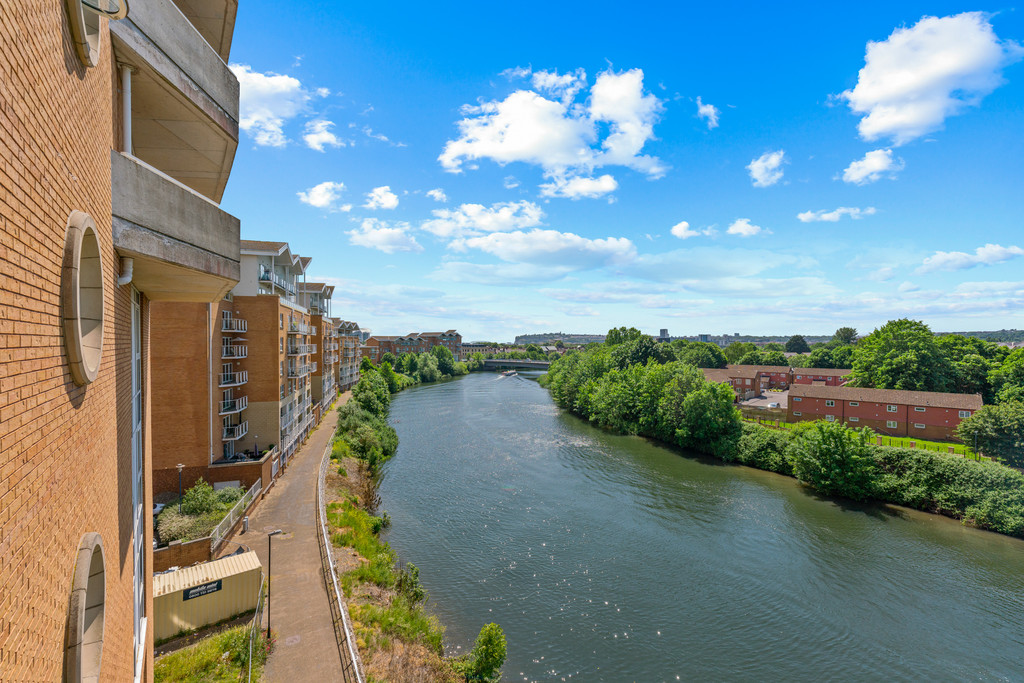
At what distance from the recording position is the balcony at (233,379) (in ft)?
77.1

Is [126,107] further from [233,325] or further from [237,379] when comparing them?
[237,379]

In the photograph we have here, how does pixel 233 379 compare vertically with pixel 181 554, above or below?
above

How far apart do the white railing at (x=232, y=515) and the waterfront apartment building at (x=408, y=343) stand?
75.6 m

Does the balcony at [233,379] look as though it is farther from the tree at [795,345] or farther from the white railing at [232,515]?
the tree at [795,345]

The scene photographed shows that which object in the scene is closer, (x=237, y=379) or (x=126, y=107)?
(x=126, y=107)

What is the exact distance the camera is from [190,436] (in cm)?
2198

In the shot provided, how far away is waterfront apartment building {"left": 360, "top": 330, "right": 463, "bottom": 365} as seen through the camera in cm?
10350

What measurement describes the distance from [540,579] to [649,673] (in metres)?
5.53

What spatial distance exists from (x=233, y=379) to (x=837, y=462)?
35.5m

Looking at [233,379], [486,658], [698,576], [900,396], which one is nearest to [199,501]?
[233,379]

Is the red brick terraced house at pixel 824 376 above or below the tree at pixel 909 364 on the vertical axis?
below

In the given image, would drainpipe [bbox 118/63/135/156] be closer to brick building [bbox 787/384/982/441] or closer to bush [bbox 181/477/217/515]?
bush [bbox 181/477/217/515]

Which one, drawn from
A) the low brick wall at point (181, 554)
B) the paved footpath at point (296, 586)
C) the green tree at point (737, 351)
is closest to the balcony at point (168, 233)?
the paved footpath at point (296, 586)

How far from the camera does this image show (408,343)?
116 metres
